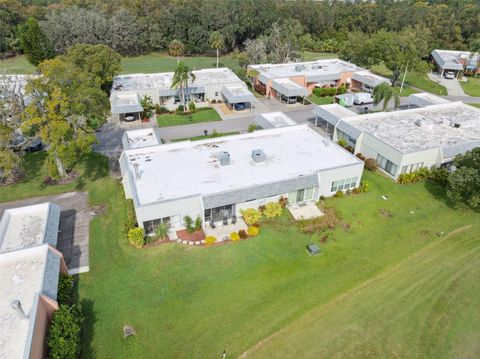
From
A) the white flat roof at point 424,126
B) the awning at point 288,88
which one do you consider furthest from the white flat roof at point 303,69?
the white flat roof at point 424,126

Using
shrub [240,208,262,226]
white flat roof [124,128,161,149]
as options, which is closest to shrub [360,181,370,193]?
shrub [240,208,262,226]

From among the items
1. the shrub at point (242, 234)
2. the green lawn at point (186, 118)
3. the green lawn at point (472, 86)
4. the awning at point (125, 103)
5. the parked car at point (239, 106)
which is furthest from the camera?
the green lawn at point (472, 86)

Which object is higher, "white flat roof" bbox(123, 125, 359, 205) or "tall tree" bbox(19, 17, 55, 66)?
"tall tree" bbox(19, 17, 55, 66)

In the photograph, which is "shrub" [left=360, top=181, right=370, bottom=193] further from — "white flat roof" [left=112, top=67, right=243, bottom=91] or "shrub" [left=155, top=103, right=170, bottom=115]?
"shrub" [left=155, top=103, right=170, bottom=115]

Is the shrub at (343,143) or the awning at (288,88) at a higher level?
the awning at (288,88)

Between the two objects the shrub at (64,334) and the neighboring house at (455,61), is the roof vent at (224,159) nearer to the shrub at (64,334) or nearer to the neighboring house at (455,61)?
the shrub at (64,334)

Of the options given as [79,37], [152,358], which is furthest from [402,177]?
[79,37]

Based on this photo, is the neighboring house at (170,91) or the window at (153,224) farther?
the neighboring house at (170,91)

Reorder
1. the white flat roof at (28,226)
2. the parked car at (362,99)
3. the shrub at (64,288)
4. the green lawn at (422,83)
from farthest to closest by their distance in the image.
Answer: the green lawn at (422,83), the parked car at (362,99), the white flat roof at (28,226), the shrub at (64,288)
